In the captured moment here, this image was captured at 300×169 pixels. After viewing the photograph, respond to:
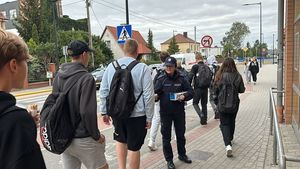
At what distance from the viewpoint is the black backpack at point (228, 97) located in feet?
19.6

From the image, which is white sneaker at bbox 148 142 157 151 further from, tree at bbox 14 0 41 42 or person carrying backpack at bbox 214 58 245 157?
tree at bbox 14 0 41 42

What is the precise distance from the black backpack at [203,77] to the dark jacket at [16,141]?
7348 millimetres

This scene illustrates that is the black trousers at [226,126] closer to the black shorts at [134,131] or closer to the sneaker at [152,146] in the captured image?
the sneaker at [152,146]

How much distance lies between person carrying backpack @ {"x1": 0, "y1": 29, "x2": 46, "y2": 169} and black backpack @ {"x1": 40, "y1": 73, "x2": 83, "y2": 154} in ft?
5.39

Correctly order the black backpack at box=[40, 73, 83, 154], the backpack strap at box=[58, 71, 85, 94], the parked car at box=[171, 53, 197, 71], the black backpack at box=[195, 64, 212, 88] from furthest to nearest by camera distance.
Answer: the parked car at box=[171, 53, 197, 71]
the black backpack at box=[195, 64, 212, 88]
the backpack strap at box=[58, 71, 85, 94]
the black backpack at box=[40, 73, 83, 154]

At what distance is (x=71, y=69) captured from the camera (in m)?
3.55

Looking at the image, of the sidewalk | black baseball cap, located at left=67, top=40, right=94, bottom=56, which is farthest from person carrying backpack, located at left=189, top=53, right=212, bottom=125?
black baseball cap, located at left=67, top=40, right=94, bottom=56

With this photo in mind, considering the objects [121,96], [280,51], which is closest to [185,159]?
[121,96]

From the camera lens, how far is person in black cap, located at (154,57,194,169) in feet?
17.6

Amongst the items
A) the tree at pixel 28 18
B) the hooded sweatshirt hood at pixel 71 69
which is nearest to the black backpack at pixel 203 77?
the hooded sweatshirt hood at pixel 71 69

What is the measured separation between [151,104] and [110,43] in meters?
61.8

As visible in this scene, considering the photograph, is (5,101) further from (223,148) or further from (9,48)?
(223,148)

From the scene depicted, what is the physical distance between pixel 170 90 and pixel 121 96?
4.43 feet

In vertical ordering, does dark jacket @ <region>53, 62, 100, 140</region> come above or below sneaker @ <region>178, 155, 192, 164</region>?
above
